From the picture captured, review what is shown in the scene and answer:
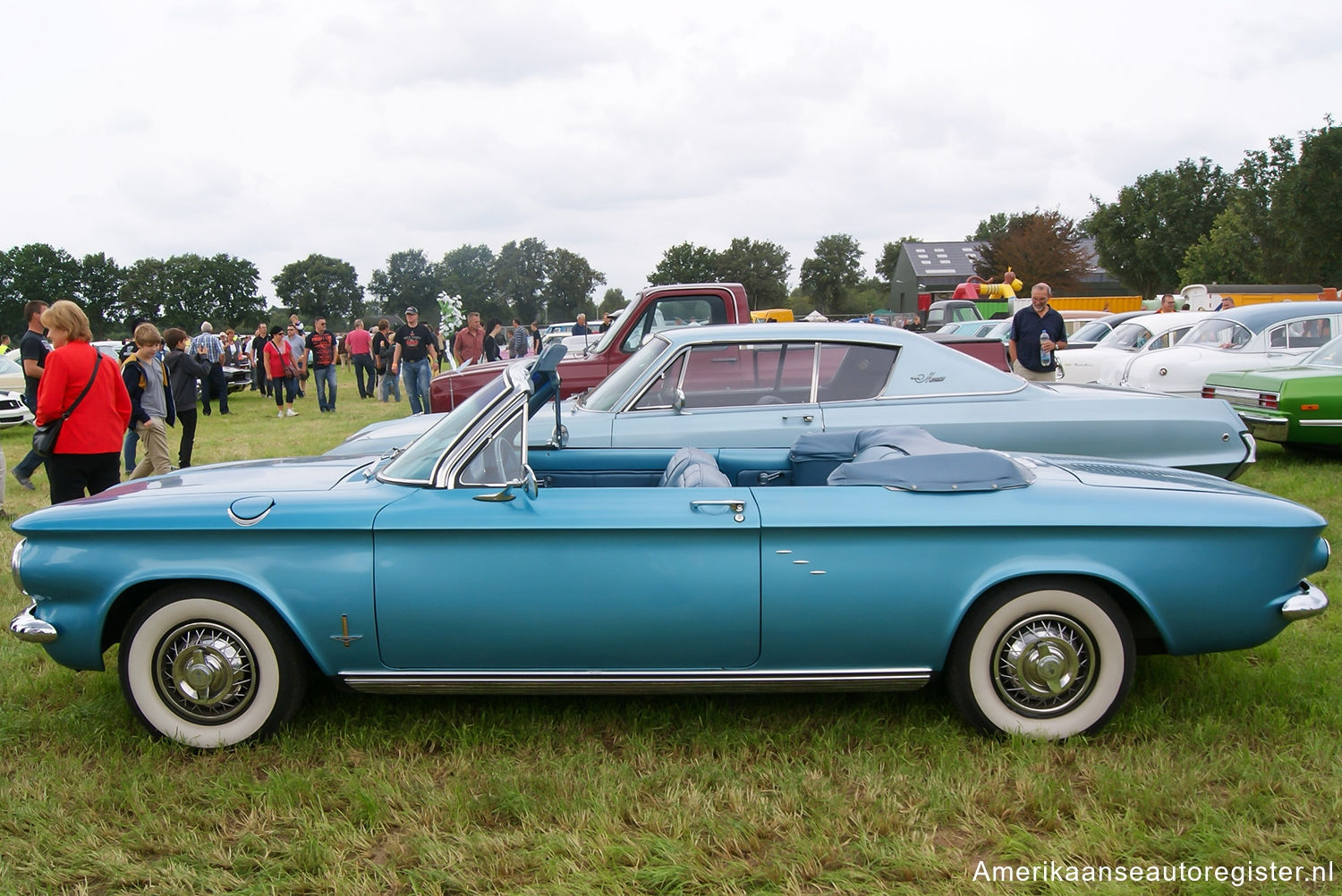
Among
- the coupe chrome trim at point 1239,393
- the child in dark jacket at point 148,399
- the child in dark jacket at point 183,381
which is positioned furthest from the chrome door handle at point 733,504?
the child in dark jacket at point 183,381

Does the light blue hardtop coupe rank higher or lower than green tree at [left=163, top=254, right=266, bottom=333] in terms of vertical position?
lower

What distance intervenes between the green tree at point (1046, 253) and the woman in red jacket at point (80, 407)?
4800 centimetres

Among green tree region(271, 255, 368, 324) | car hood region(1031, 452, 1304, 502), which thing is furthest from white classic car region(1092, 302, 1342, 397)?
green tree region(271, 255, 368, 324)

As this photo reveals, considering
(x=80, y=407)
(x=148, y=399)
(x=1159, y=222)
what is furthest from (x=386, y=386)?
(x=1159, y=222)

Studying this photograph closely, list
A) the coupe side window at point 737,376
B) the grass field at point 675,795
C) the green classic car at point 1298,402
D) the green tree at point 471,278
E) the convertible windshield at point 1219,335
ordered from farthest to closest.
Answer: the green tree at point 471,278 → the convertible windshield at point 1219,335 → the green classic car at point 1298,402 → the coupe side window at point 737,376 → the grass field at point 675,795

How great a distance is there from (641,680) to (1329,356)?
8.11 m

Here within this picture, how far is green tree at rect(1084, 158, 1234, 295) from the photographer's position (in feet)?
155

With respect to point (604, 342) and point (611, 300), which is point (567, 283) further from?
point (604, 342)

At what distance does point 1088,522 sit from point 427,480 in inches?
84.5

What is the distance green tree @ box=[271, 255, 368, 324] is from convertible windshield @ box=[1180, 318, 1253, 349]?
86.1 meters

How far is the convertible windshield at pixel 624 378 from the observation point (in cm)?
548

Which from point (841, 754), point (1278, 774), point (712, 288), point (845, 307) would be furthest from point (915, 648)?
point (845, 307)

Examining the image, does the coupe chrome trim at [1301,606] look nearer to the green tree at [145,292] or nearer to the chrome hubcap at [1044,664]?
the chrome hubcap at [1044,664]

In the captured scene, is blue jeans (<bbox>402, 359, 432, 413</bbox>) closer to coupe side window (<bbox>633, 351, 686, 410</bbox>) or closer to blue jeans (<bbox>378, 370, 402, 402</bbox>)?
blue jeans (<bbox>378, 370, 402, 402</bbox>)
